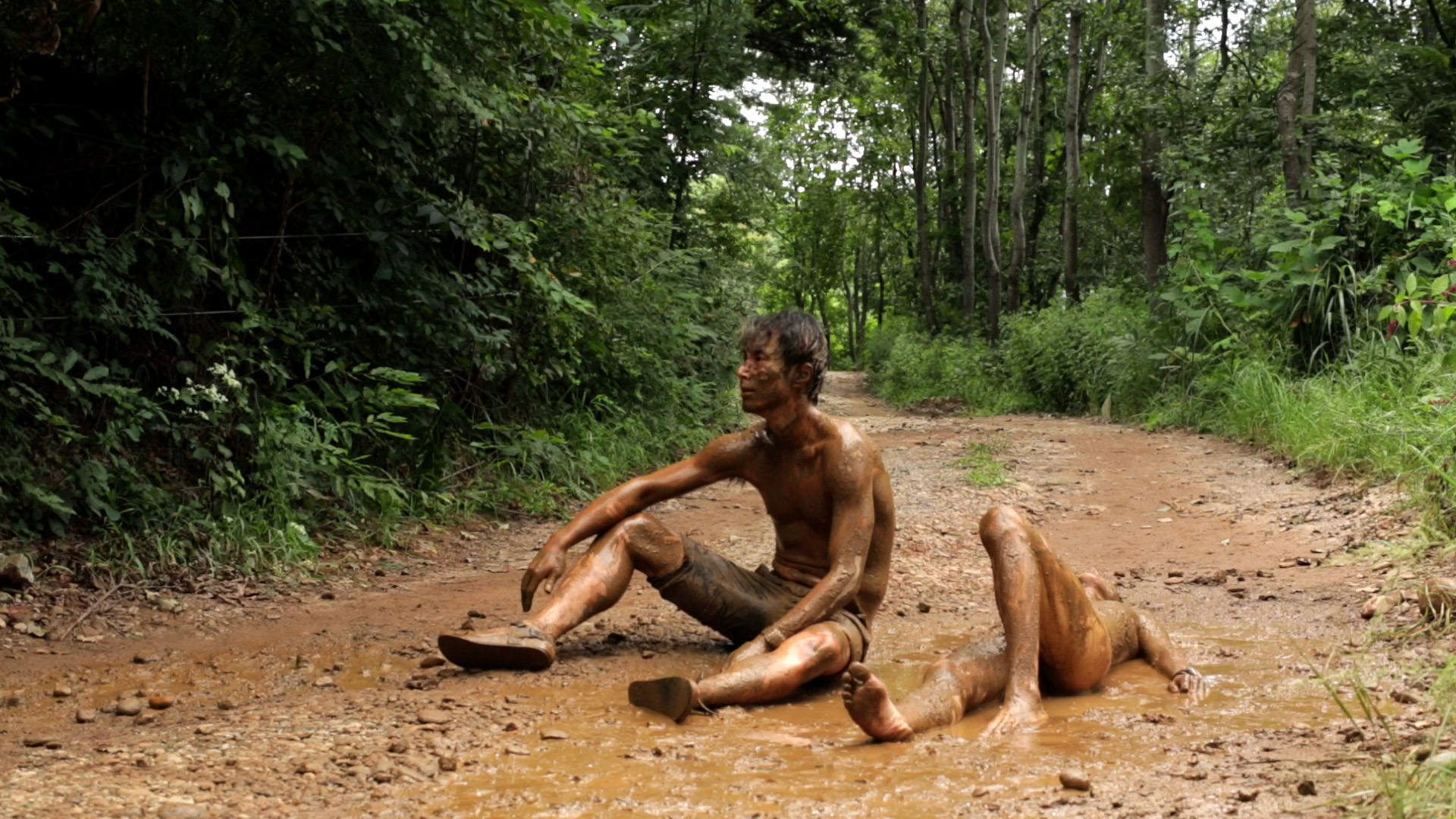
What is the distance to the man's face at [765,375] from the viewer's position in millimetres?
4004

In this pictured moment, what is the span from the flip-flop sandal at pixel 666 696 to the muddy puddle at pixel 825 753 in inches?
1.2

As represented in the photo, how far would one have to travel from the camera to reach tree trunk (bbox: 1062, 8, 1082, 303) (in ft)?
60.7

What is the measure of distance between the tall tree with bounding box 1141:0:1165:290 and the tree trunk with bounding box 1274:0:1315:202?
3.39m

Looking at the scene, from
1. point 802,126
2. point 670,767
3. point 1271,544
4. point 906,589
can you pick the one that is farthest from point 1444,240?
point 802,126

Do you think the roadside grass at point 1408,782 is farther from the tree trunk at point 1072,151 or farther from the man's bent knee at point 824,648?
the tree trunk at point 1072,151

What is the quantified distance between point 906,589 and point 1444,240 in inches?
240

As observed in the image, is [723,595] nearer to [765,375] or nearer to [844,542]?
[844,542]

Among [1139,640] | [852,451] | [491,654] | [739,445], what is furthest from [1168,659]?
[491,654]

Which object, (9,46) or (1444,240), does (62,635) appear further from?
(1444,240)

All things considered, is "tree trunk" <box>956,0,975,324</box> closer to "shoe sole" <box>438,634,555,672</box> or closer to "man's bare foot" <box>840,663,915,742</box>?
"shoe sole" <box>438,634,555,672</box>

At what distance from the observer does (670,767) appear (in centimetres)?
301

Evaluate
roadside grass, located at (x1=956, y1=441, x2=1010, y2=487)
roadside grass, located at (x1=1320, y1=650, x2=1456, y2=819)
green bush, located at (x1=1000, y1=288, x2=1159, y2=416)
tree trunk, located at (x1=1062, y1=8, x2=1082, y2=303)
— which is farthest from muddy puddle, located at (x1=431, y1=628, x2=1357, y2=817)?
tree trunk, located at (x1=1062, y1=8, x2=1082, y2=303)

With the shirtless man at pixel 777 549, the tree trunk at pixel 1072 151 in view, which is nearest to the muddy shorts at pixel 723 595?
the shirtless man at pixel 777 549

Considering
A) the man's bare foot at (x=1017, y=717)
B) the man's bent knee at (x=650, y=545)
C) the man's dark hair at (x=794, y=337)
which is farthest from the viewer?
the man's bent knee at (x=650, y=545)
